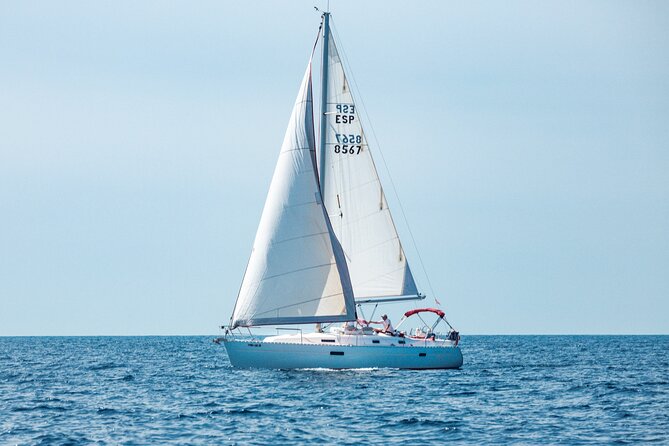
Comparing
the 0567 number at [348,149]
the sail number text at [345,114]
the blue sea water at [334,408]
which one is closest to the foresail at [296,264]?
the 0567 number at [348,149]

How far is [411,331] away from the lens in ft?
149

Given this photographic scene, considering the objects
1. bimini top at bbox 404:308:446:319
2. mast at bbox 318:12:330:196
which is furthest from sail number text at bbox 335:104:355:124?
bimini top at bbox 404:308:446:319

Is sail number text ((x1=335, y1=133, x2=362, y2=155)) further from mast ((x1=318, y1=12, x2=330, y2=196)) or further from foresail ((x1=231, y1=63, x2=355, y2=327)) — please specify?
foresail ((x1=231, y1=63, x2=355, y2=327))

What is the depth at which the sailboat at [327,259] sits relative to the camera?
4188cm

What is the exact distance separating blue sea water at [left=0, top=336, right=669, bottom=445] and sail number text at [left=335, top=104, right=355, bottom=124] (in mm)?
11174

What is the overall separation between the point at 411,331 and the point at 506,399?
10477 mm

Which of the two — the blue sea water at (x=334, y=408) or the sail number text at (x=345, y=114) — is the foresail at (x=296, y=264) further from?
the blue sea water at (x=334, y=408)

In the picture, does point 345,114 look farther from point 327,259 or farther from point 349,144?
point 327,259

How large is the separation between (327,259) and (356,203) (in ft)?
12.4

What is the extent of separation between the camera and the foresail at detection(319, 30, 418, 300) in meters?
44.1

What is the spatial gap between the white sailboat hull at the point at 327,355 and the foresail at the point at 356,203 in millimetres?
3136

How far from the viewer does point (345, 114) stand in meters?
44.4

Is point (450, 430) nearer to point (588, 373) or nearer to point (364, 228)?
point (364, 228)

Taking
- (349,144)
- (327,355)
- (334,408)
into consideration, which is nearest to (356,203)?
(349,144)
